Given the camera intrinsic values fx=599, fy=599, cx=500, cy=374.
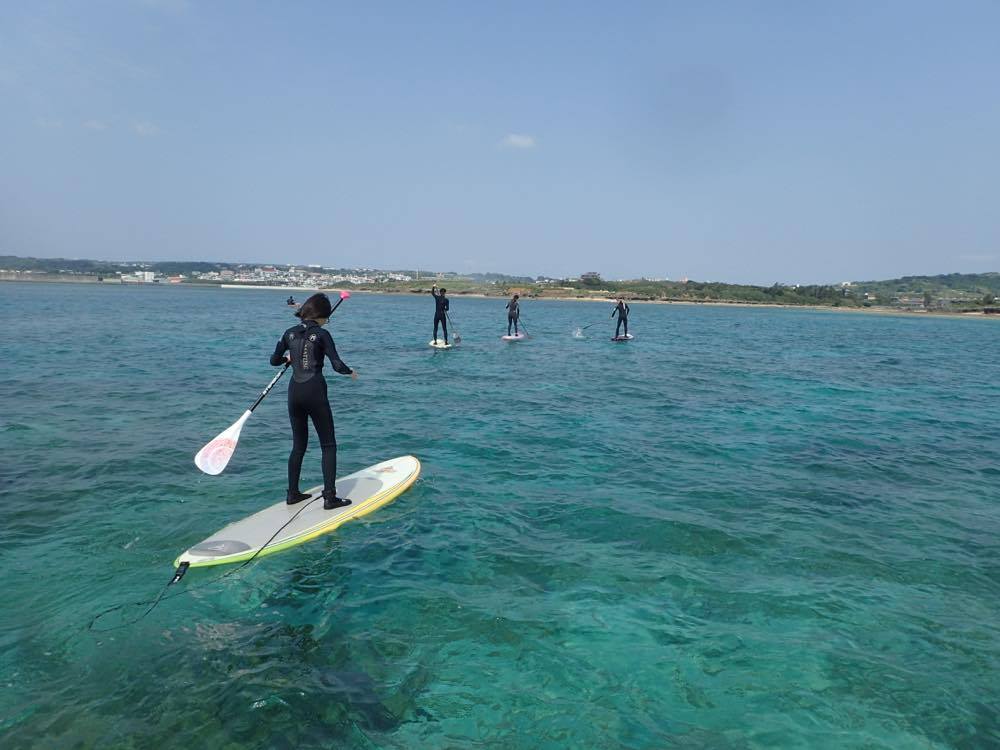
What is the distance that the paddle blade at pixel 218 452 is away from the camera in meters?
8.23

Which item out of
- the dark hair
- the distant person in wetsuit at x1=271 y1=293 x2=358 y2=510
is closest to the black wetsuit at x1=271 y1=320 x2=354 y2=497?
the distant person in wetsuit at x1=271 y1=293 x2=358 y2=510

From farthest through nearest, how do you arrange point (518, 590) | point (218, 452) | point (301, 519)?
point (218, 452), point (301, 519), point (518, 590)

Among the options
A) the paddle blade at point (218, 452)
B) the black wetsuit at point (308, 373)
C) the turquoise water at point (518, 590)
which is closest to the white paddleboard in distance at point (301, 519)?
the turquoise water at point (518, 590)

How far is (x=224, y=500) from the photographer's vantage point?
30.5ft

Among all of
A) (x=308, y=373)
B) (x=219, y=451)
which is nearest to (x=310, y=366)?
(x=308, y=373)

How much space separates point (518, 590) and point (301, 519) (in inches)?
127

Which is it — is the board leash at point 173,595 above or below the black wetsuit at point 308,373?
below

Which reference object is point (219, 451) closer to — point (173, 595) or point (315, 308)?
point (173, 595)

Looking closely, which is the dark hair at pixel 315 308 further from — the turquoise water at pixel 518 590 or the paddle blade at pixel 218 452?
the turquoise water at pixel 518 590

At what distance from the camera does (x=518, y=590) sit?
22.2 feet

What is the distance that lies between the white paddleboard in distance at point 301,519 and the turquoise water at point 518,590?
21 cm

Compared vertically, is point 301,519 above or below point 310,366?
below

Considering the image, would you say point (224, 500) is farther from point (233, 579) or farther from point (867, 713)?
point (867, 713)

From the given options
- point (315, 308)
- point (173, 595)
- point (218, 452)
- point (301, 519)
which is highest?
point (315, 308)
